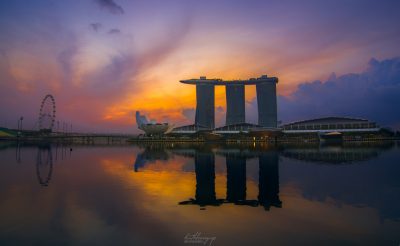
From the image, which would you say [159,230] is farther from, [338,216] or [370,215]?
[370,215]

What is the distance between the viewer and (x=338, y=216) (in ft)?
62.7

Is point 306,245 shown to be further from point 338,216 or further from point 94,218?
point 94,218

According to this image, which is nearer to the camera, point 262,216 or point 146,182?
point 262,216

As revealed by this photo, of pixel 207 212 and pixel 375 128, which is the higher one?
pixel 375 128

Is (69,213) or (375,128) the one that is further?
(375,128)

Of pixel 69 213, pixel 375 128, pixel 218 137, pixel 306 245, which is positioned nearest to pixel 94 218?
pixel 69 213

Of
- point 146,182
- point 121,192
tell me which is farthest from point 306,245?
point 146,182

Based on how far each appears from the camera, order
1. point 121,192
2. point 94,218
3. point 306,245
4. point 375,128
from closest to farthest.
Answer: point 306,245 → point 94,218 → point 121,192 → point 375,128

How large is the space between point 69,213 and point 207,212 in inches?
366

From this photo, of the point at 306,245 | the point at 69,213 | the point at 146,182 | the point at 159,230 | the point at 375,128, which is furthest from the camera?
the point at 375,128

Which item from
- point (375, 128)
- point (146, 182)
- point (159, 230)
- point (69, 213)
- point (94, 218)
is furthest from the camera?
point (375, 128)

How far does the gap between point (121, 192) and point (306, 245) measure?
58.6 ft

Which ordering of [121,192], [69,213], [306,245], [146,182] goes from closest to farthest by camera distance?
1. [306,245]
2. [69,213]
3. [121,192]
4. [146,182]

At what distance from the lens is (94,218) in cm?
1873
